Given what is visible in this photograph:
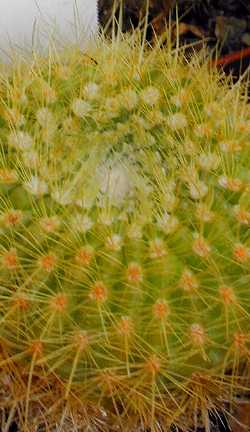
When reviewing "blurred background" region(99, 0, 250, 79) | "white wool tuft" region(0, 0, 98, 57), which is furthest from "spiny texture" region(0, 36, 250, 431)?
"blurred background" region(99, 0, 250, 79)

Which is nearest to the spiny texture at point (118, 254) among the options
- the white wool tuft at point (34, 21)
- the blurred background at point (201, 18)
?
the white wool tuft at point (34, 21)

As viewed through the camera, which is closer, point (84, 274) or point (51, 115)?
point (84, 274)

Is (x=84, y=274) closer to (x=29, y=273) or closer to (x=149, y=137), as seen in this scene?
(x=29, y=273)

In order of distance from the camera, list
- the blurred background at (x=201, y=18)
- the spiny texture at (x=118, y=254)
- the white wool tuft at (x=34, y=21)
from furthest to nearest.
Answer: the blurred background at (x=201, y=18) → the white wool tuft at (x=34, y=21) → the spiny texture at (x=118, y=254)

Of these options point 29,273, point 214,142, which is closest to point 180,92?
point 214,142

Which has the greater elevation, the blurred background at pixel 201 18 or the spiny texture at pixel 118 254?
the spiny texture at pixel 118 254

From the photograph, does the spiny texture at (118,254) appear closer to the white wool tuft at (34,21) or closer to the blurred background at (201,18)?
the white wool tuft at (34,21)

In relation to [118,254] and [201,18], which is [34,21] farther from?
[201,18]

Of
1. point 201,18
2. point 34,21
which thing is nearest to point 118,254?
point 34,21
